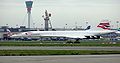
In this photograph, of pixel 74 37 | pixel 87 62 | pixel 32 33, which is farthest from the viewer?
pixel 32 33

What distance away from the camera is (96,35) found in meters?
133

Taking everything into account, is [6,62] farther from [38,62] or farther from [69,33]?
[69,33]

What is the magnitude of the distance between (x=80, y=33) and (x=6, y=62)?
101 metres

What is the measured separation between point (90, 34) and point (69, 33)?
809 centimetres

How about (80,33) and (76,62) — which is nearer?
(76,62)

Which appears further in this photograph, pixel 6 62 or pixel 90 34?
pixel 90 34

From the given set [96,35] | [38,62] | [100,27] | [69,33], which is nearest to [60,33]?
[69,33]

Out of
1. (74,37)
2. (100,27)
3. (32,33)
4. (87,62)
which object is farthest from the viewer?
(100,27)

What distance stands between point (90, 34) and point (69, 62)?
100986 mm

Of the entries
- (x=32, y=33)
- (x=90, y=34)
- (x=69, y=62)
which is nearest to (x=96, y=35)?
(x=90, y=34)

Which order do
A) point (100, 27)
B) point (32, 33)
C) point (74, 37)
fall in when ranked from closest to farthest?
point (74, 37)
point (32, 33)
point (100, 27)

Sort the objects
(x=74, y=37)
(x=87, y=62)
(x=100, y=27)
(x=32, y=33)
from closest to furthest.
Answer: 1. (x=87, y=62)
2. (x=74, y=37)
3. (x=32, y=33)
4. (x=100, y=27)

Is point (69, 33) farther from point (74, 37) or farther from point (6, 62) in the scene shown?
point (6, 62)

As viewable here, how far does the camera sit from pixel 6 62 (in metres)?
30.3
